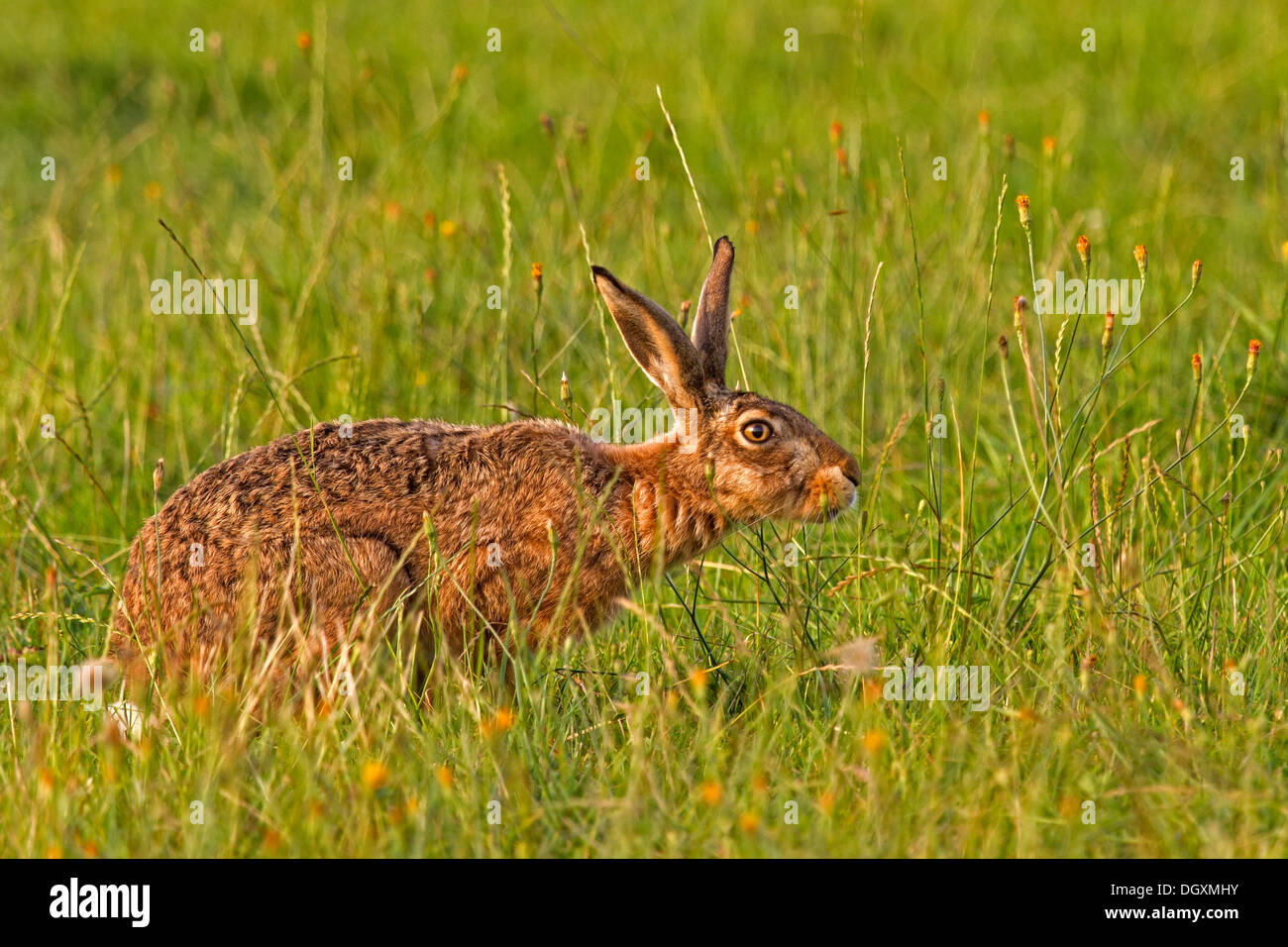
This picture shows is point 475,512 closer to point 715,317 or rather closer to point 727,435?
point 727,435

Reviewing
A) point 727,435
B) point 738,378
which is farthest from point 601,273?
point 738,378

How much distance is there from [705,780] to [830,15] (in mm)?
9624

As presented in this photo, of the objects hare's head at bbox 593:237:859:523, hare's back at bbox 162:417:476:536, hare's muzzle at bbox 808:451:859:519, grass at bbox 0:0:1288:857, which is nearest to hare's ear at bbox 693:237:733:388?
hare's head at bbox 593:237:859:523

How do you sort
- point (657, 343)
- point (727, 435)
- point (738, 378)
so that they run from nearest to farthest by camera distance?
point (657, 343), point (727, 435), point (738, 378)

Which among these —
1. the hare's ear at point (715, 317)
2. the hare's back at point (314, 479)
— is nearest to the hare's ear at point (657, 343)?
the hare's ear at point (715, 317)

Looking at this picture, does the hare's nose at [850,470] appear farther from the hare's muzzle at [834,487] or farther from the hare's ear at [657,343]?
the hare's ear at [657,343]

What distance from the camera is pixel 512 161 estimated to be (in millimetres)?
10086

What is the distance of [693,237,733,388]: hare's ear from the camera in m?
5.57

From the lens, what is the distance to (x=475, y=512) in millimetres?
4957

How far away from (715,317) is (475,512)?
1.25 metres

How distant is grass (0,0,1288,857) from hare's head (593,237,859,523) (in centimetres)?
23
